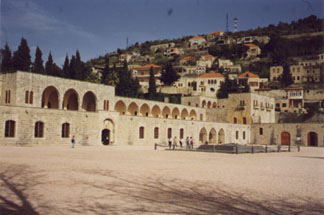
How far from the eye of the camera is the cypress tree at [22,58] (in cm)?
4966

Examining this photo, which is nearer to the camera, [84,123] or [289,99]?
[84,123]

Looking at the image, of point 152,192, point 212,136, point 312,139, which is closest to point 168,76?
point 212,136

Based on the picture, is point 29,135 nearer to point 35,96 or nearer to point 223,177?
point 35,96

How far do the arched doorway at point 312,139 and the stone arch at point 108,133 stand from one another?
2907 cm

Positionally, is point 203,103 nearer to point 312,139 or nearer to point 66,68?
point 312,139

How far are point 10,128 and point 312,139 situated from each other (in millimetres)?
39017

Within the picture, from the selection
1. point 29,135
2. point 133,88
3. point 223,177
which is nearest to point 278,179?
point 223,177

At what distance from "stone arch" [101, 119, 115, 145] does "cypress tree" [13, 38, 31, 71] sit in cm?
2535

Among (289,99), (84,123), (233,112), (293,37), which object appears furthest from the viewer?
(293,37)

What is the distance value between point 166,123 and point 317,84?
198ft

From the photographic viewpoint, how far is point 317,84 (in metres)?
82.7

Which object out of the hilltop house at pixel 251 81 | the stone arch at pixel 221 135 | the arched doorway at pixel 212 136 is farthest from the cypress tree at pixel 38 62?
the hilltop house at pixel 251 81

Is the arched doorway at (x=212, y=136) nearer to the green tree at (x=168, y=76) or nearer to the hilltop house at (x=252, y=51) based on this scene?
the green tree at (x=168, y=76)

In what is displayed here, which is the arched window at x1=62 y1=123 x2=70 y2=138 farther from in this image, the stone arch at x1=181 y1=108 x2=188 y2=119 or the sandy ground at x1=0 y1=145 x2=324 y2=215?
the stone arch at x1=181 y1=108 x2=188 y2=119
